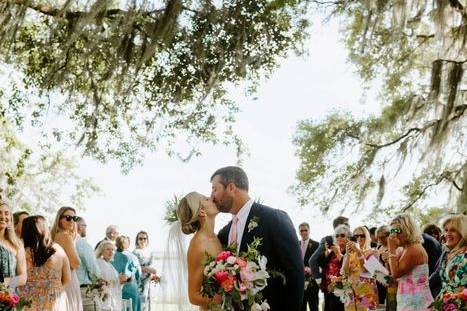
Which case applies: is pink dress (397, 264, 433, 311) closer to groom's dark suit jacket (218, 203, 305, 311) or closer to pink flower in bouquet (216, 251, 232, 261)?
groom's dark suit jacket (218, 203, 305, 311)

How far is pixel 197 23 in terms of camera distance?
10.7m

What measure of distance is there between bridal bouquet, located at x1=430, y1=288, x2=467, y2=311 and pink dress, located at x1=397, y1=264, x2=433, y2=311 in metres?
1.60

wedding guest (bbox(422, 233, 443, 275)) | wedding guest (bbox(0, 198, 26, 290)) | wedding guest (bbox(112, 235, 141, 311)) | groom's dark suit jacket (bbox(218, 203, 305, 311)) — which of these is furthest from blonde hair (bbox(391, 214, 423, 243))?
wedding guest (bbox(112, 235, 141, 311))

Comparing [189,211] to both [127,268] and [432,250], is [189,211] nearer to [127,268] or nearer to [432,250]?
[432,250]

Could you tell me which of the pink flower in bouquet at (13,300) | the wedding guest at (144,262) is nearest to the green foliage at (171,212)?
the pink flower in bouquet at (13,300)

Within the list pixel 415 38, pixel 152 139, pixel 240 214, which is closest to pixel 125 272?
pixel 152 139

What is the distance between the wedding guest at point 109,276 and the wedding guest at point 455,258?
13.1ft

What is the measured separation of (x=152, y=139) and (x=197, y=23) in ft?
7.98

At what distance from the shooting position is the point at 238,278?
12.9ft

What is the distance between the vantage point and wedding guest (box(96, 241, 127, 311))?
8486 mm

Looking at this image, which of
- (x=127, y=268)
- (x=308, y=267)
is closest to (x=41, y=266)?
(x=127, y=268)

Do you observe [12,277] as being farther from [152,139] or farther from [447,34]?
[447,34]

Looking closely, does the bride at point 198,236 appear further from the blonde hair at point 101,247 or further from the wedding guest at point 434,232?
the blonde hair at point 101,247

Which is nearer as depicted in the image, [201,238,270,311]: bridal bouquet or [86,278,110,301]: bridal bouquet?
[201,238,270,311]: bridal bouquet
